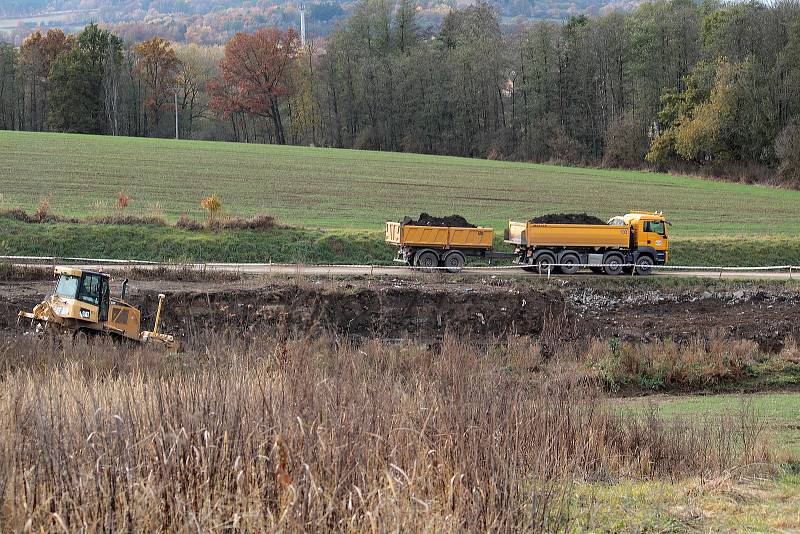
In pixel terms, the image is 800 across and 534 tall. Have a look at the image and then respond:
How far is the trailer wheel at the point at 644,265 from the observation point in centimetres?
3672

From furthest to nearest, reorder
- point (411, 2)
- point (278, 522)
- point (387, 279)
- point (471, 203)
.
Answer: point (411, 2) → point (471, 203) → point (387, 279) → point (278, 522)

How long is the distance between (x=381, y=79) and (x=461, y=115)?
33.8ft

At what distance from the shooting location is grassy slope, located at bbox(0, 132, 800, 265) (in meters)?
39.5

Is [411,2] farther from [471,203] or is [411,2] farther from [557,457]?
[557,457]

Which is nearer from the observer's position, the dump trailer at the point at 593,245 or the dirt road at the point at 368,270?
the dirt road at the point at 368,270

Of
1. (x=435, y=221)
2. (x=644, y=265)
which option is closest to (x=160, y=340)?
(x=435, y=221)

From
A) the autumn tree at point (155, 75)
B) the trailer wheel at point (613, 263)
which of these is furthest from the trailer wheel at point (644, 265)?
the autumn tree at point (155, 75)

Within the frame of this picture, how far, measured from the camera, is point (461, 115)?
10750 cm

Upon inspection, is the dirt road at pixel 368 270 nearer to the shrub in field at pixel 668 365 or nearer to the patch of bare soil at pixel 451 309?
the patch of bare soil at pixel 451 309

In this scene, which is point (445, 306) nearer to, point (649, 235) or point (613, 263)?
point (613, 263)

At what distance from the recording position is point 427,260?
1390 inches

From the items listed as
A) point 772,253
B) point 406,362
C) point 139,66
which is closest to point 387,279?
point 406,362

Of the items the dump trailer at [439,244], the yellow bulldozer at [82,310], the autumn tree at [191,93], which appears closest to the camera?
the yellow bulldozer at [82,310]

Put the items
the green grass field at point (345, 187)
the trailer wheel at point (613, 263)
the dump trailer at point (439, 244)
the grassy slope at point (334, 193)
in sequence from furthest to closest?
the green grass field at point (345, 187)
the grassy slope at point (334, 193)
the trailer wheel at point (613, 263)
the dump trailer at point (439, 244)
